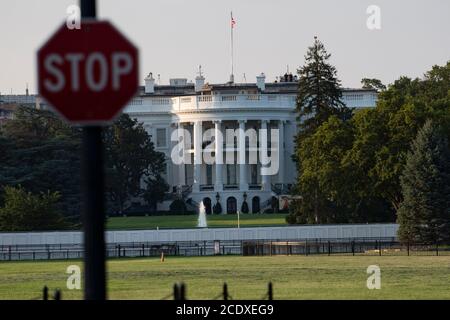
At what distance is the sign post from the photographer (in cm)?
1055

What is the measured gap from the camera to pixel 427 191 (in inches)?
2837

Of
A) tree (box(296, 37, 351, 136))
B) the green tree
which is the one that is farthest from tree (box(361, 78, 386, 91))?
the green tree

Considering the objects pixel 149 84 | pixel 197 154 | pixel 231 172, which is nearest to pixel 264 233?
pixel 197 154

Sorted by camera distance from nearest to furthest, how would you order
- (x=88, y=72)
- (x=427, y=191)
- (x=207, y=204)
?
(x=88, y=72) < (x=427, y=191) < (x=207, y=204)

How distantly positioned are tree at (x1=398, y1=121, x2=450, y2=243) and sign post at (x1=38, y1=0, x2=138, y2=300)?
60.1m

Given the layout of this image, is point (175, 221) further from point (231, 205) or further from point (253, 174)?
point (253, 174)

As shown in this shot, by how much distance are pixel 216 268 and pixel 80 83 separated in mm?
40502

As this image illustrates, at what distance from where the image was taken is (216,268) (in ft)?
167

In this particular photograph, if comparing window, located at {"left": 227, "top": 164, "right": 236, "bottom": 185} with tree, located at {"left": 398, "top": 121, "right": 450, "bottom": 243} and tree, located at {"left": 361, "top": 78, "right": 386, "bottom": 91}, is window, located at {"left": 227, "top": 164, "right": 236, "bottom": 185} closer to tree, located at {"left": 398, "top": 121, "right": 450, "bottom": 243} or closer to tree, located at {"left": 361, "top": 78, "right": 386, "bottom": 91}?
tree, located at {"left": 361, "top": 78, "right": 386, "bottom": 91}

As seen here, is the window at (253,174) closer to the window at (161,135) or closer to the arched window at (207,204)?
the arched window at (207,204)

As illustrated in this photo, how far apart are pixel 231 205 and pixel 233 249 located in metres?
69.9

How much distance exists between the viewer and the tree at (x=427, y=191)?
→ 70.6 meters
